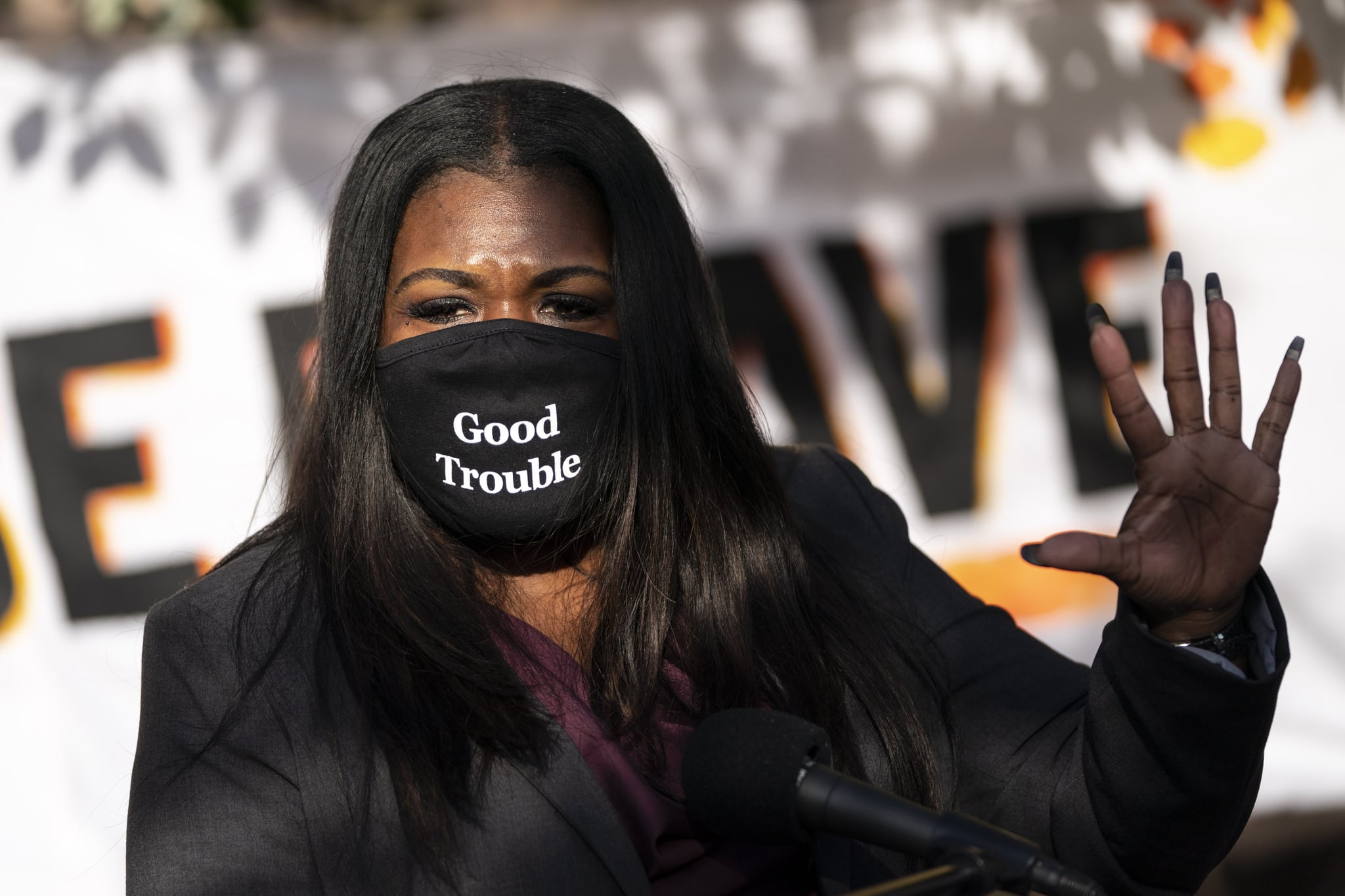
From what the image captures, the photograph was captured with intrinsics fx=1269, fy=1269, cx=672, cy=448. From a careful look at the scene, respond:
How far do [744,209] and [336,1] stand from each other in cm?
197

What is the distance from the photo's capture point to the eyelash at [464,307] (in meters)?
2.06

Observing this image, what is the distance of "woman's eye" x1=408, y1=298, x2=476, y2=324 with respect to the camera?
205 centimetres

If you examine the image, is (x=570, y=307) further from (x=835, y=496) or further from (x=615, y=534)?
(x=835, y=496)

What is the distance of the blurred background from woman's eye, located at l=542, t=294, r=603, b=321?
1805 millimetres

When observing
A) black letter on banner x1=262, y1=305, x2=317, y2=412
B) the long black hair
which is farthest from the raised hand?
black letter on banner x1=262, y1=305, x2=317, y2=412

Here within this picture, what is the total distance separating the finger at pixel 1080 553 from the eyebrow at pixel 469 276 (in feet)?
2.92

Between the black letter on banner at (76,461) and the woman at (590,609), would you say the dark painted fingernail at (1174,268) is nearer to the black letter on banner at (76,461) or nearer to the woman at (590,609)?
the woman at (590,609)

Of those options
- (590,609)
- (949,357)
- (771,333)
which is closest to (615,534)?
(590,609)

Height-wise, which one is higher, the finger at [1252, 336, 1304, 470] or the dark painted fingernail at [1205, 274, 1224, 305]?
the dark painted fingernail at [1205, 274, 1224, 305]

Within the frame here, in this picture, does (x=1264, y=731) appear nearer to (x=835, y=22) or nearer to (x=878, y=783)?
(x=878, y=783)

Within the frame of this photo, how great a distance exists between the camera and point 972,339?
3.97 metres

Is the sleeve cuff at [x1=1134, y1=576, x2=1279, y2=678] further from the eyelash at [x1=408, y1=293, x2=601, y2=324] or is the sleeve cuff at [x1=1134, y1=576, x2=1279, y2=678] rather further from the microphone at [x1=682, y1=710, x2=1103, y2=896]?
the eyelash at [x1=408, y1=293, x2=601, y2=324]

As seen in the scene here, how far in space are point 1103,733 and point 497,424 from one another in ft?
3.36

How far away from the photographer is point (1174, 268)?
166cm
